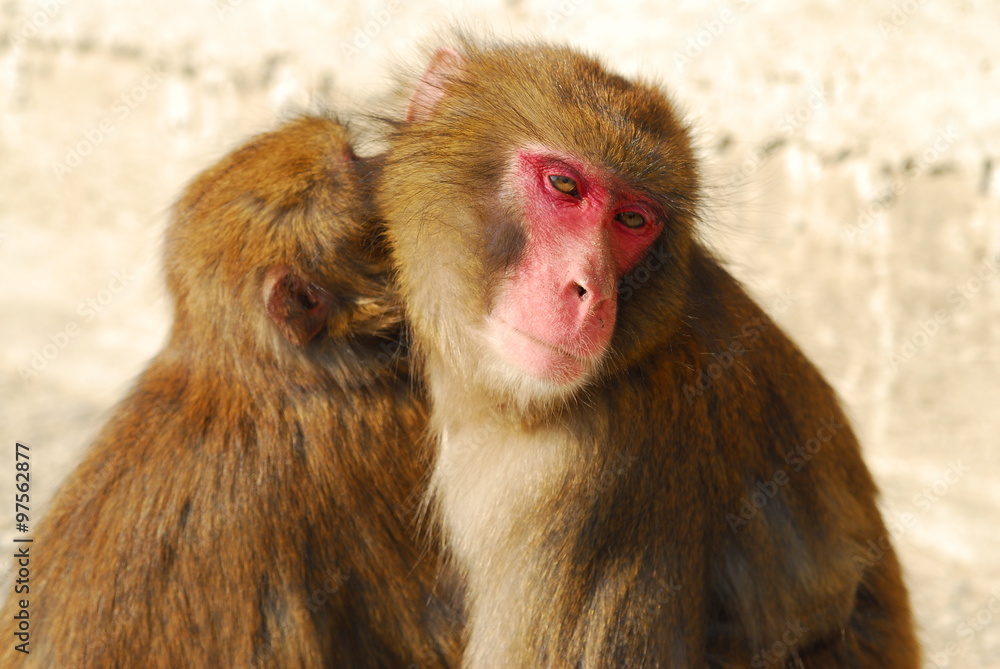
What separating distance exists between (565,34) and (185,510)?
4417mm

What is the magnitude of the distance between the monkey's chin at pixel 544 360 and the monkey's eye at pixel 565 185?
1.22 feet

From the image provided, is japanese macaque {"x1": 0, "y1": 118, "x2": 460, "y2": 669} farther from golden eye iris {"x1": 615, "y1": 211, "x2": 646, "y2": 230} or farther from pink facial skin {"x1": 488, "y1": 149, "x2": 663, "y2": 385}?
golden eye iris {"x1": 615, "y1": 211, "x2": 646, "y2": 230}

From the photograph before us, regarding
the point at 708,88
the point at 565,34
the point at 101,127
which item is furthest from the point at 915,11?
the point at 101,127

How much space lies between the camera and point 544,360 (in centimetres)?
255

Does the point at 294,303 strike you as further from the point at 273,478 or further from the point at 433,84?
the point at 433,84

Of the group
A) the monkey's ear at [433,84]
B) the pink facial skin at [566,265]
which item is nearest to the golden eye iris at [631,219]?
the pink facial skin at [566,265]

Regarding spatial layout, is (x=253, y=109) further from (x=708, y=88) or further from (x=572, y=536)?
(x=572, y=536)

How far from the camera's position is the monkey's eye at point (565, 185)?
2643 millimetres

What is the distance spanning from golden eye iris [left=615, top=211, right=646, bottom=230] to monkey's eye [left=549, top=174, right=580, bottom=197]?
0.44ft

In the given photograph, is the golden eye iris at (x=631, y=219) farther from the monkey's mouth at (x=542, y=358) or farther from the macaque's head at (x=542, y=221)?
the monkey's mouth at (x=542, y=358)

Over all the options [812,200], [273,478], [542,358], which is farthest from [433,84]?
[812,200]

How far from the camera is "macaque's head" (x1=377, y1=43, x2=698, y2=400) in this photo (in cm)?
257

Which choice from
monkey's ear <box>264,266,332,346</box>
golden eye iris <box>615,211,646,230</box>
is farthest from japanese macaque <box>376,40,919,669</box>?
monkey's ear <box>264,266,332,346</box>

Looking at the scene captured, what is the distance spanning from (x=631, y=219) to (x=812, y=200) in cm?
362
